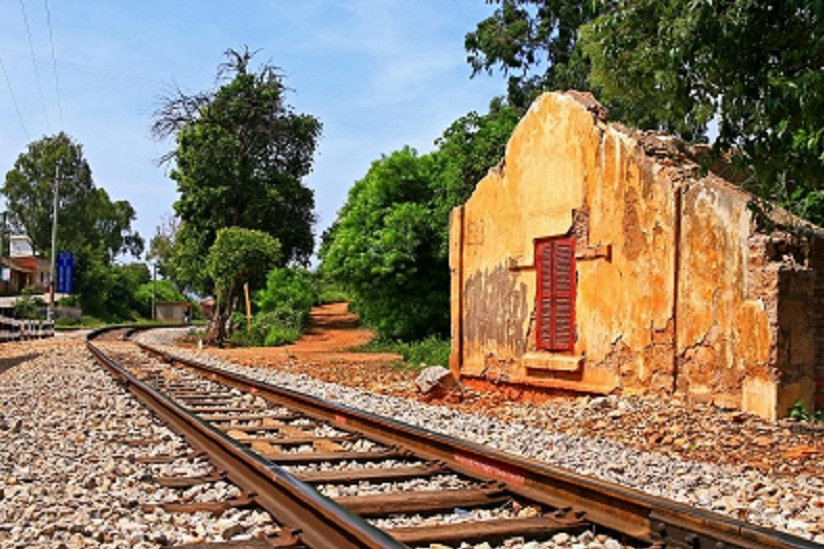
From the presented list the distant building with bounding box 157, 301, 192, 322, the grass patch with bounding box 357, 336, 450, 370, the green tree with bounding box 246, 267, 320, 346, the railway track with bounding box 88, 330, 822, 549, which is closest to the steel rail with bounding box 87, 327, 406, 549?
the railway track with bounding box 88, 330, 822, 549

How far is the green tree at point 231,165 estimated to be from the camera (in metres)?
40.4

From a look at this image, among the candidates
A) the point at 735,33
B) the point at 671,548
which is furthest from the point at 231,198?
the point at 671,548

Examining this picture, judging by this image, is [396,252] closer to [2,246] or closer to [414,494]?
[414,494]

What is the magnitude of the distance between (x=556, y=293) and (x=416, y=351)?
987cm

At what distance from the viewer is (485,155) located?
23.3 m

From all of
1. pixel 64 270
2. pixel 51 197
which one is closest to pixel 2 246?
pixel 51 197

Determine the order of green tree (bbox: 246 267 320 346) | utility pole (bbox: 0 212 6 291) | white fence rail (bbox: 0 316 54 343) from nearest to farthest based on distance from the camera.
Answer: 1. white fence rail (bbox: 0 316 54 343)
2. green tree (bbox: 246 267 320 346)
3. utility pole (bbox: 0 212 6 291)

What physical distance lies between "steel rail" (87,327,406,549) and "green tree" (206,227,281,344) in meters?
23.1

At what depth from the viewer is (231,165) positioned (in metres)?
40.7

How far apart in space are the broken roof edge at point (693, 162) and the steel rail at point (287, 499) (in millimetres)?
4994

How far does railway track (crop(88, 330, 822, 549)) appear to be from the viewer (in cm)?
436

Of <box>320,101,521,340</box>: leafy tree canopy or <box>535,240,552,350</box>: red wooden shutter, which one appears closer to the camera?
<box>535,240,552,350</box>: red wooden shutter

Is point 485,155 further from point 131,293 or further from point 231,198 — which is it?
point 131,293

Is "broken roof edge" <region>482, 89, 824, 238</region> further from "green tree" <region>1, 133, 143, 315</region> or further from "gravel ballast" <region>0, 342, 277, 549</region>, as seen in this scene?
"green tree" <region>1, 133, 143, 315</region>
